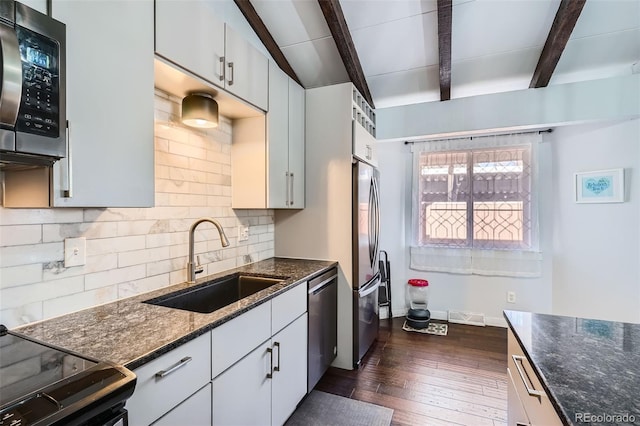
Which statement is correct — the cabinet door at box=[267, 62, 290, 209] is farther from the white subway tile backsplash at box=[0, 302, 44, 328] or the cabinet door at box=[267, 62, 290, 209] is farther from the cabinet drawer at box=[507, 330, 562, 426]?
the cabinet drawer at box=[507, 330, 562, 426]

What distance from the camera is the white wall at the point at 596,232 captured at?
2.67 meters

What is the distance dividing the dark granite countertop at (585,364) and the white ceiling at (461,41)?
Answer: 7.60 feet

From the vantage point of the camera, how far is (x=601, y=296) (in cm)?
289

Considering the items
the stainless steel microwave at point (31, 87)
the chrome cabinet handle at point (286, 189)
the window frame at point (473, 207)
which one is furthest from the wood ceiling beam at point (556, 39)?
the stainless steel microwave at point (31, 87)

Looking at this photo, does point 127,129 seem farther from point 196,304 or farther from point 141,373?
point 196,304

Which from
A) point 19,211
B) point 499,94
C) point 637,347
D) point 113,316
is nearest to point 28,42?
point 19,211

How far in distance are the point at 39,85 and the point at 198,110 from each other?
0.86 m

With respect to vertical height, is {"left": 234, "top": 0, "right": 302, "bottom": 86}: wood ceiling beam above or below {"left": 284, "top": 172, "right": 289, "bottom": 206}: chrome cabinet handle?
above

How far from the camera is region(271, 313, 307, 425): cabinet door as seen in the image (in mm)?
1724

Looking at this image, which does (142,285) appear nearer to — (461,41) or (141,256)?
(141,256)

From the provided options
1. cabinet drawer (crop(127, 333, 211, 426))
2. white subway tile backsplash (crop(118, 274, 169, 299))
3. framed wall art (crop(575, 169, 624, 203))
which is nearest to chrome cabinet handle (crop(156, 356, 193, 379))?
cabinet drawer (crop(127, 333, 211, 426))

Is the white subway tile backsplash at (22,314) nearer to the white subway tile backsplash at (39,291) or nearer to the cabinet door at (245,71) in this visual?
the white subway tile backsplash at (39,291)

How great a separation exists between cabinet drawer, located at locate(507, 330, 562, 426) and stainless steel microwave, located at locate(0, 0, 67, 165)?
161 centimetres

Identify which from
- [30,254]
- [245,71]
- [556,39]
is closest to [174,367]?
[30,254]
